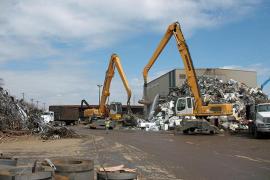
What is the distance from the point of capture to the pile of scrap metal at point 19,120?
28355 mm

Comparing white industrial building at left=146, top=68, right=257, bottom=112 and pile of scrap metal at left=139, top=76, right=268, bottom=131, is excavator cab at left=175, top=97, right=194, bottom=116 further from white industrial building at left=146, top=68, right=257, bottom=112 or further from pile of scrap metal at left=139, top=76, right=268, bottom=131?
white industrial building at left=146, top=68, right=257, bottom=112

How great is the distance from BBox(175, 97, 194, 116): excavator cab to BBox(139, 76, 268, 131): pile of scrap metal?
4562 millimetres

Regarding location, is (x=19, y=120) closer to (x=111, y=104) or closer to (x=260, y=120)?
(x=260, y=120)

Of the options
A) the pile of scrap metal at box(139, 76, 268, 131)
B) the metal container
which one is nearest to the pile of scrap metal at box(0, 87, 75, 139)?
the pile of scrap metal at box(139, 76, 268, 131)

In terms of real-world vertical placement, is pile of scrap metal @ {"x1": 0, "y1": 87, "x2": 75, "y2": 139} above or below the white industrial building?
below

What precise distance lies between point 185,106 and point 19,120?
13.9m

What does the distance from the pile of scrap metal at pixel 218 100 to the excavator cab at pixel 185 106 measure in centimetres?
456

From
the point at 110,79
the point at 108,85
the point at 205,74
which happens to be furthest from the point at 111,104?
the point at 205,74

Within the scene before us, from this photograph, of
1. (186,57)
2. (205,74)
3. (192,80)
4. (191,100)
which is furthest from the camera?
(205,74)

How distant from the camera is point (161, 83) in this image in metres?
81.9

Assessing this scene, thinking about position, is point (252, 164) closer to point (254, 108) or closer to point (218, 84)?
point (254, 108)

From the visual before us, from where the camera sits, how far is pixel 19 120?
29.9 meters

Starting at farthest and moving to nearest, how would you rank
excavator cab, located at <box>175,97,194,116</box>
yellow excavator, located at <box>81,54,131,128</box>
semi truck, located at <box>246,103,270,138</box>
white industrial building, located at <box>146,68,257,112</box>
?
white industrial building, located at <box>146,68,257,112</box>
yellow excavator, located at <box>81,54,131,128</box>
excavator cab, located at <box>175,97,194,116</box>
semi truck, located at <box>246,103,270,138</box>

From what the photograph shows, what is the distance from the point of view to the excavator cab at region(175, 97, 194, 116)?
119ft
